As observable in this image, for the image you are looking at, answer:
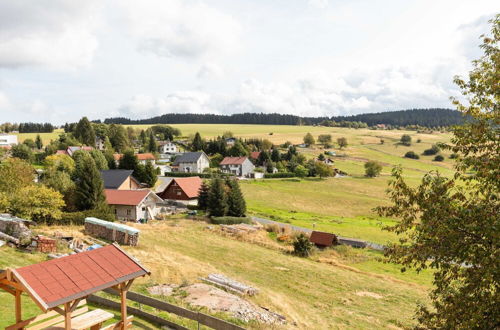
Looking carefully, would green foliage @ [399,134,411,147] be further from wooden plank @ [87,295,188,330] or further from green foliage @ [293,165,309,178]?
wooden plank @ [87,295,188,330]

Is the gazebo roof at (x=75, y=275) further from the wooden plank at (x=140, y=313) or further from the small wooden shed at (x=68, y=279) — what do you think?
the wooden plank at (x=140, y=313)

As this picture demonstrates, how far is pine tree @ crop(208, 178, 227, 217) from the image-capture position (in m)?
53.9

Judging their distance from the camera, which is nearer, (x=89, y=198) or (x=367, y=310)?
(x=367, y=310)

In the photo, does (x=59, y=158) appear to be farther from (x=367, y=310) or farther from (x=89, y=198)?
(x=367, y=310)

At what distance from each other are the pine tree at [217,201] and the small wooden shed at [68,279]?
137 feet

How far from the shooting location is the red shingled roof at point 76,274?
9.66 meters

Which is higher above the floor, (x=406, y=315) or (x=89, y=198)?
(x=89, y=198)

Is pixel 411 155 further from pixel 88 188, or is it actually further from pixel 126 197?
pixel 88 188

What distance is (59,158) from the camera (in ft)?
272

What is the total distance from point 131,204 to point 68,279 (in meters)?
39.0

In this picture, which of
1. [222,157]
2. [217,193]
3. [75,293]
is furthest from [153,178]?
[75,293]

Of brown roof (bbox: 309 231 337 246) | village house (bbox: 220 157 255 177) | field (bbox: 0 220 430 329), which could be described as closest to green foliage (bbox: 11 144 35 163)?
village house (bbox: 220 157 255 177)

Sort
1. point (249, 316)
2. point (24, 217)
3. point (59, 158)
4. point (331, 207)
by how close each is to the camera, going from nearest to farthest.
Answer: point (249, 316) < point (24, 217) < point (331, 207) < point (59, 158)

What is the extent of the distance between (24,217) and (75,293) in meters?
30.0
